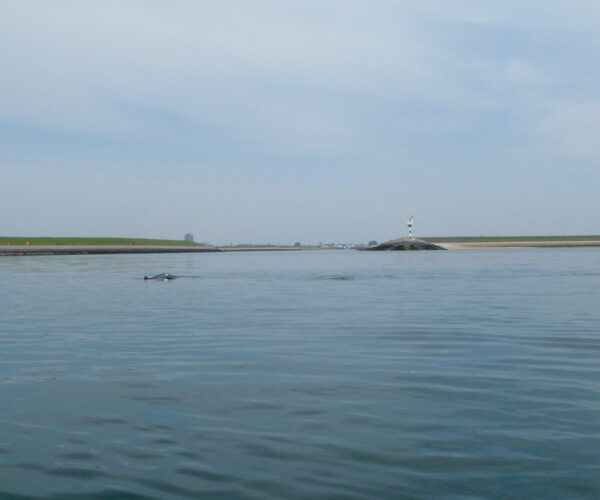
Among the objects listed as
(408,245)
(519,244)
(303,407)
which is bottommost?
(303,407)

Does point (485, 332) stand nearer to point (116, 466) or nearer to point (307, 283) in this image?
point (116, 466)

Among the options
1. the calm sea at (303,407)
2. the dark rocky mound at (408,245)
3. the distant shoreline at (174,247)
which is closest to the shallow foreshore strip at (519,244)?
the distant shoreline at (174,247)

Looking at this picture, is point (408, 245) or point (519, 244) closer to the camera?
point (408, 245)

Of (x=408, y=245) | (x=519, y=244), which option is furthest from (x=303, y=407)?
(x=519, y=244)

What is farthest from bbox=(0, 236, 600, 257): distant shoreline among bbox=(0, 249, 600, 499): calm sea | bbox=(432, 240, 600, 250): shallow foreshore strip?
bbox=(0, 249, 600, 499): calm sea

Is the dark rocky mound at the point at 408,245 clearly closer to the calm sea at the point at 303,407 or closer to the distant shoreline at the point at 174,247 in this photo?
the distant shoreline at the point at 174,247

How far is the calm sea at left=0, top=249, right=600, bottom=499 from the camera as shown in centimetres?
608

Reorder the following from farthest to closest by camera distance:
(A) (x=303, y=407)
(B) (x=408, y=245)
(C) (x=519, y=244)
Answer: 1. (C) (x=519, y=244)
2. (B) (x=408, y=245)
3. (A) (x=303, y=407)

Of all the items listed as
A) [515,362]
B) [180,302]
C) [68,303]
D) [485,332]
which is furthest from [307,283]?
[515,362]

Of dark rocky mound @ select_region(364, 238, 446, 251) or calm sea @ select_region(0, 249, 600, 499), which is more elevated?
dark rocky mound @ select_region(364, 238, 446, 251)

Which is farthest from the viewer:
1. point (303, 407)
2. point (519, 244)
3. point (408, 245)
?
point (519, 244)

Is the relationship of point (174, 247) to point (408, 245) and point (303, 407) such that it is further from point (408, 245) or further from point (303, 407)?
point (303, 407)

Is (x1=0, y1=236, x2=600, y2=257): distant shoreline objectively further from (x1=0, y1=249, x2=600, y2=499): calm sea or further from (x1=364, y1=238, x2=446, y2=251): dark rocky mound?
(x1=0, y1=249, x2=600, y2=499): calm sea

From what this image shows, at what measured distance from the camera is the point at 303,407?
870 centimetres
